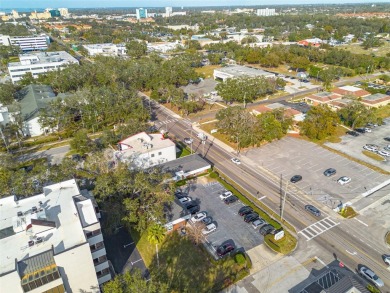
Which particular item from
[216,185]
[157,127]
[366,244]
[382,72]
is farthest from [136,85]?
[382,72]

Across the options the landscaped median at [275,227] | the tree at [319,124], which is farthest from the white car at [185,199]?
the tree at [319,124]

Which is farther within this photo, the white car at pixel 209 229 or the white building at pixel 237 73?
the white building at pixel 237 73

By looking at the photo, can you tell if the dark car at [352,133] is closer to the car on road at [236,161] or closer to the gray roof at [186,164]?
the car on road at [236,161]

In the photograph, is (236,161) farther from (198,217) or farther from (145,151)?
(198,217)

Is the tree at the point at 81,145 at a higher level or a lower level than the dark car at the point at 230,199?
higher

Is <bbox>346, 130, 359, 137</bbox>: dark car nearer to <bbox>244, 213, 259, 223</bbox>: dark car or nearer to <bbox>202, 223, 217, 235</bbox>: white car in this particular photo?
<bbox>244, 213, 259, 223</bbox>: dark car

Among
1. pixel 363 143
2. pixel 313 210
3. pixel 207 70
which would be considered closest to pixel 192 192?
pixel 313 210

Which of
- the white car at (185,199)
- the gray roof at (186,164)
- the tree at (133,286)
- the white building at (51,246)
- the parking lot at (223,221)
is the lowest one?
the parking lot at (223,221)
